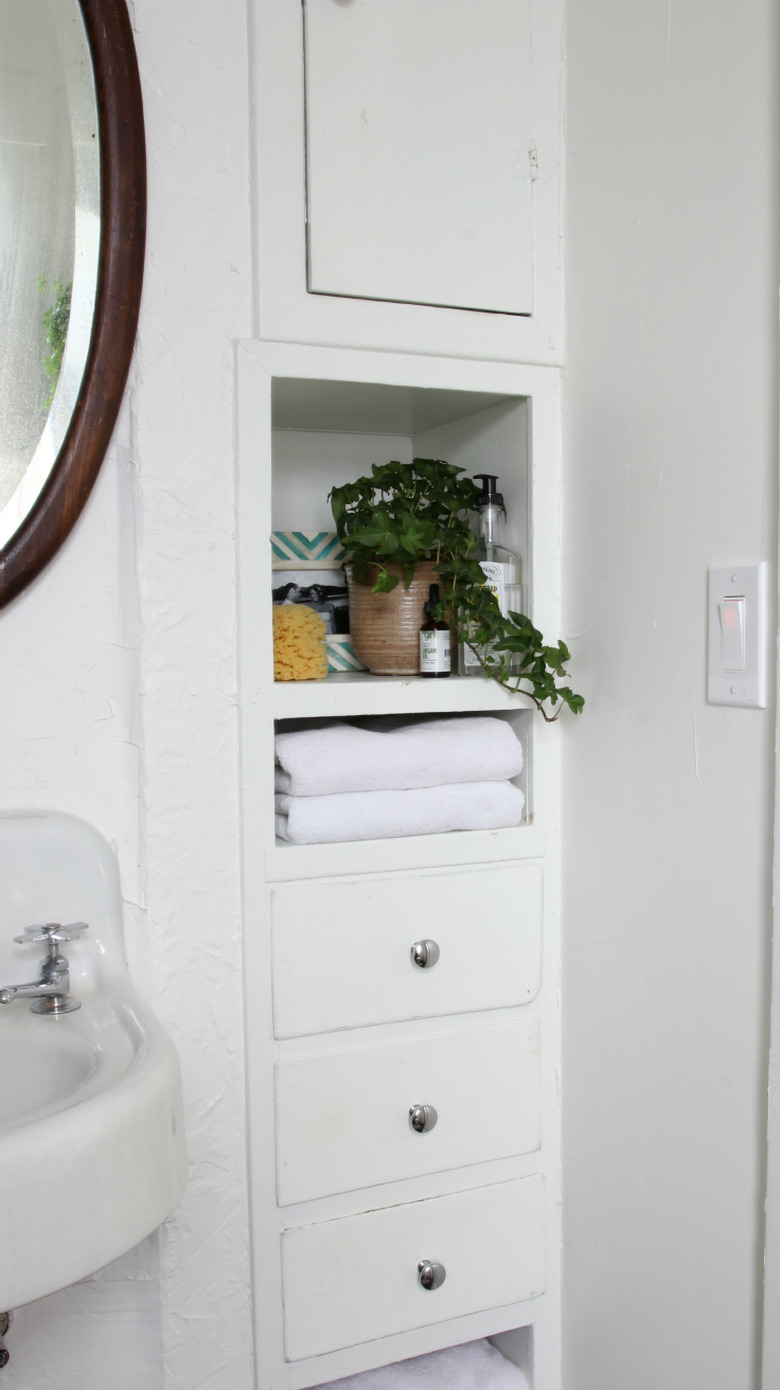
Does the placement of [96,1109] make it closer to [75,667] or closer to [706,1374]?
[75,667]

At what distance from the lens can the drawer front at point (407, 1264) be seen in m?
0.98

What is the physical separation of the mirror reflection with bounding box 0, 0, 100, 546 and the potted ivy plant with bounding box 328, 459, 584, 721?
0.92 ft

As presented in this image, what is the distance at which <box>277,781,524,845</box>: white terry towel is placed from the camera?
38.7 inches

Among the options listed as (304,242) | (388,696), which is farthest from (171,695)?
(304,242)

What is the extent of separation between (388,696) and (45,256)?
19.8 inches

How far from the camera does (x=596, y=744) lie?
1023 mm

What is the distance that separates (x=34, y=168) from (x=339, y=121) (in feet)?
0.92

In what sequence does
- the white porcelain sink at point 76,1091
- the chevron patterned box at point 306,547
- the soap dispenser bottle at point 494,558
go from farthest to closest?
the chevron patterned box at point 306,547 < the soap dispenser bottle at point 494,558 < the white porcelain sink at point 76,1091

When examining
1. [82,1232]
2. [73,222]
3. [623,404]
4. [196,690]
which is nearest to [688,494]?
[623,404]

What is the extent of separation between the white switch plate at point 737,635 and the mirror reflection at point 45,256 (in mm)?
579

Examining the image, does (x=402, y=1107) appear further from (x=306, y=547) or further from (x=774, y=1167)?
(x=306, y=547)

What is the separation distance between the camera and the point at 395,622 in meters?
1.06

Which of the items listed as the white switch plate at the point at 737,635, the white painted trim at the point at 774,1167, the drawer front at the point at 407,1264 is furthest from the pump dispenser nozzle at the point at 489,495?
the drawer front at the point at 407,1264

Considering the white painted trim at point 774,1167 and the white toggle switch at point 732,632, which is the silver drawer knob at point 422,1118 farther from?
the white toggle switch at point 732,632
